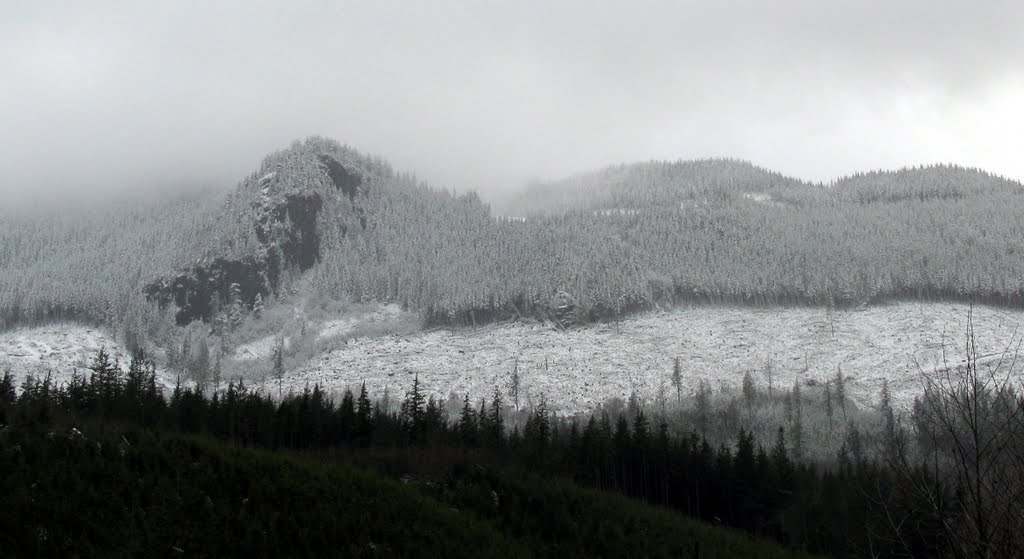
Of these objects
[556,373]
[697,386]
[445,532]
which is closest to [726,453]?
[445,532]

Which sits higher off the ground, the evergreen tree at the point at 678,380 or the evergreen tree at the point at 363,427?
the evergreen tree at the point at 363,427

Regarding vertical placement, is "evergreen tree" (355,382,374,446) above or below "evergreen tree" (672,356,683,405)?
above

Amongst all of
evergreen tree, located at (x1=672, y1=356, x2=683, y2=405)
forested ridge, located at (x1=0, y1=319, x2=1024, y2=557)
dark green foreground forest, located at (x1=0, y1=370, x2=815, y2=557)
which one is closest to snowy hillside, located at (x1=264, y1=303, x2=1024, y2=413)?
evergreen tree, located at (x1=672, y1=356, x2=683, y2=405)

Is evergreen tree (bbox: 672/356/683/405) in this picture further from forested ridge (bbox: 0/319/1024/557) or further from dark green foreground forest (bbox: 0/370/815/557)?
dark green foreground forest (bbox: 0/370/815/557)

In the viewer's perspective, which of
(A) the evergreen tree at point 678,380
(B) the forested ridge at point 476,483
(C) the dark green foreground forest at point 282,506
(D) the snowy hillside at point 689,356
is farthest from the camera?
(D) the snowy hillside at point 689,356

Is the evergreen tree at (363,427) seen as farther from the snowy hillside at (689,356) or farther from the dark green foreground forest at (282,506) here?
the snowy hillside at (689,356)

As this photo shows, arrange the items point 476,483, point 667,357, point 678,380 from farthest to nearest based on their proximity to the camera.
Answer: point 667,357 < point 678,380 < point 476,483

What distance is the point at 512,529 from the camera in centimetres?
5522

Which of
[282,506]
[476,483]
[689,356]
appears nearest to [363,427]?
[476,483]

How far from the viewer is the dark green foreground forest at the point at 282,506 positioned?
127 ft

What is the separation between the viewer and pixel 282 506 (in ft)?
151

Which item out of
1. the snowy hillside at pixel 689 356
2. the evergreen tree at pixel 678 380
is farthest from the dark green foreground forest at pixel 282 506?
the snowy hillside at pixel 689 356

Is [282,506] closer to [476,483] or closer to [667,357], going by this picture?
[476,483]

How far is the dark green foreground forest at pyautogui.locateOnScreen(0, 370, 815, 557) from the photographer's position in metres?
→ 38.6
